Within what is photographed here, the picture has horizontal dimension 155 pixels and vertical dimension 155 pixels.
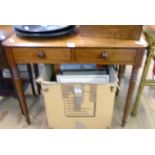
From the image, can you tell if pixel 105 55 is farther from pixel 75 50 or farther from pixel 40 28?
pixel 40 28

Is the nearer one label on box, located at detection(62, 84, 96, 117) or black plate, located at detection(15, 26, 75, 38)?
black plate, located at detection(15, 26, 75, 38)

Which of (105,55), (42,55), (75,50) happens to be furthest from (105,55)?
(42,55)

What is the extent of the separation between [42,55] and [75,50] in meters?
0.19

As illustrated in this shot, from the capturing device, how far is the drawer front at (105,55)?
104 cm

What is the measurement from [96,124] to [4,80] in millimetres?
871

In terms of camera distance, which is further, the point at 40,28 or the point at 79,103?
the point at 79,103

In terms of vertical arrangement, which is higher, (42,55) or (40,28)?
(40,28)

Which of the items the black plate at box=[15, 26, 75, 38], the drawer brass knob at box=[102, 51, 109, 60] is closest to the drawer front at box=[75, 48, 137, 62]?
the drawer brass knob at box=[102, 51, 109, 60]

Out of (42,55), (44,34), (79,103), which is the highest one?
(44,34)

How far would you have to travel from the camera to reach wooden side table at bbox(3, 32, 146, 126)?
104cm

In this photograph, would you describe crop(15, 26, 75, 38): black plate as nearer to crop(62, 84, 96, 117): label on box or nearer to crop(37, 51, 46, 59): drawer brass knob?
crop(37, 51, 46, 59): drawer brass knob

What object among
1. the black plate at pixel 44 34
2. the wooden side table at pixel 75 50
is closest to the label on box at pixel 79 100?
the wooden side table at pixel 75 50

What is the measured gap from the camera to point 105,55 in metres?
1.05
